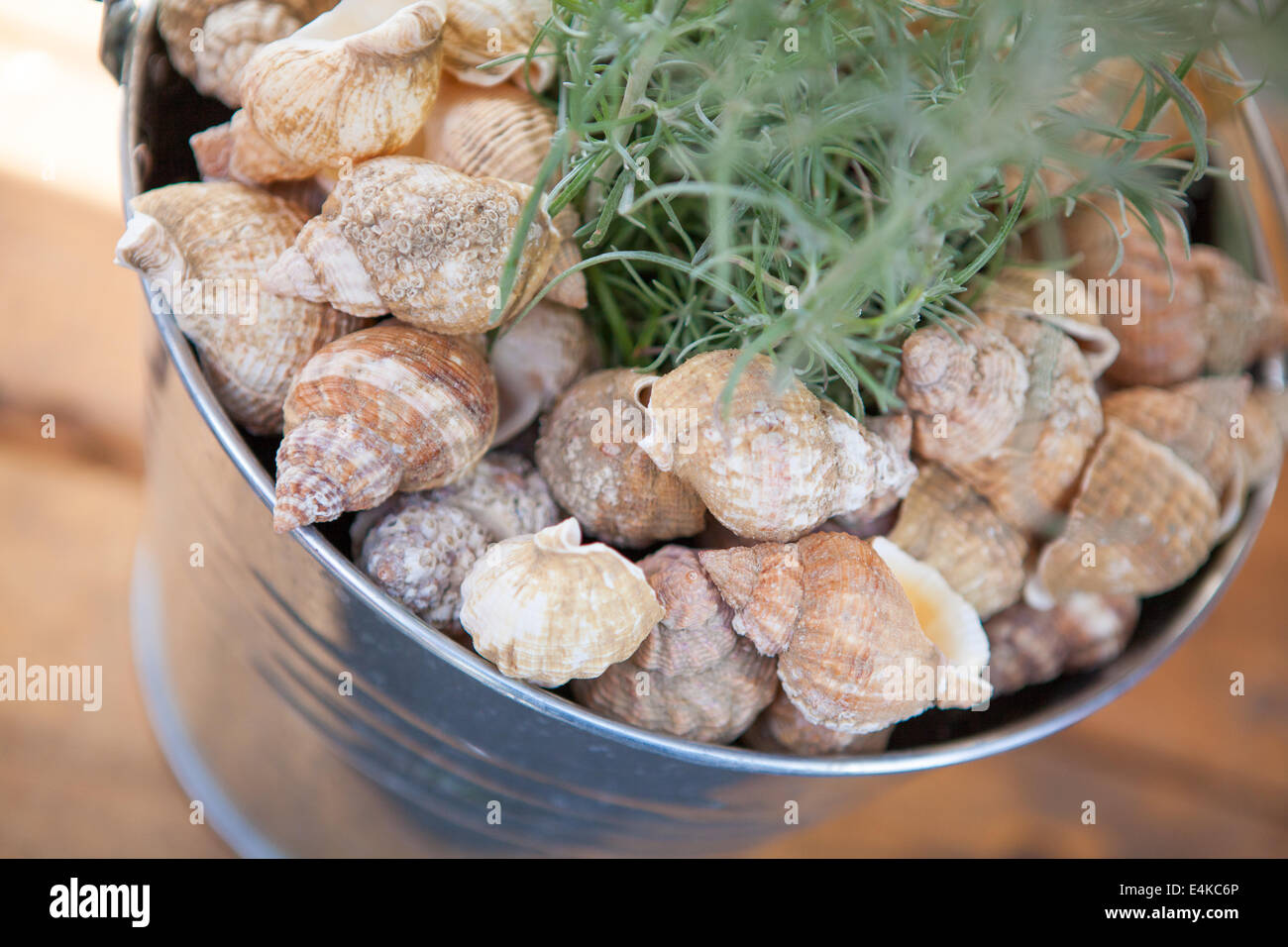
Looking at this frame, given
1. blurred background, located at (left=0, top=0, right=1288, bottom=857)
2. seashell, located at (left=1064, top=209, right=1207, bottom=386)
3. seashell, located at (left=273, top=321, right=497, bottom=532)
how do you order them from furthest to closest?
1. blurred background, located at (left=0, top=0, right=1288, bottom=857)
2. seashell, located at (left=1064, top=209, right=1207, bottom=386)
3. seashell, located at (left=273, top=321, right=497, bottom=532)

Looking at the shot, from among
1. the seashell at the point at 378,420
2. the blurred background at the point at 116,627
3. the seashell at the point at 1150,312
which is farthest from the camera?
the blurred background at the point at 116,627

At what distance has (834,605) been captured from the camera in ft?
0.96

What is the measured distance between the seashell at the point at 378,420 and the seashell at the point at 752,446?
6 cm

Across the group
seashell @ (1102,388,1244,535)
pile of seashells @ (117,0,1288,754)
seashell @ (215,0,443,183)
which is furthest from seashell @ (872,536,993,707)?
seashell @ (215,0,443,183)

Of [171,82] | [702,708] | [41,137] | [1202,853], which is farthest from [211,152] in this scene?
[1202,853]

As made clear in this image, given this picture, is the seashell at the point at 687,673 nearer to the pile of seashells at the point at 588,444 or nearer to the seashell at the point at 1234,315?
the pile of seashells at the point at 588,444

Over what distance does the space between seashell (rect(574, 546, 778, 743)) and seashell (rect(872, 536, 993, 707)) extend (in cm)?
6

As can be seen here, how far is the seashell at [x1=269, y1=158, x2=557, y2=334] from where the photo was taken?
285 mm

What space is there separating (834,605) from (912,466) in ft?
0.21

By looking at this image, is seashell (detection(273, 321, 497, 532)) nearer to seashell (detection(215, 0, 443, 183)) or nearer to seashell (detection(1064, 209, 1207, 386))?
seashell (detection(215, 0, 443, 183))

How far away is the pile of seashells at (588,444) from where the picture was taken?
0.28 metres

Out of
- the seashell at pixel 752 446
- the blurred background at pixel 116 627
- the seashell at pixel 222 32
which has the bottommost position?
the blurred background at pixel 116 627

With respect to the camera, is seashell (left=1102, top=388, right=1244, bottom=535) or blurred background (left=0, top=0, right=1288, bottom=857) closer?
seashell (left=1102, top=388, right=1244, bottom=535)

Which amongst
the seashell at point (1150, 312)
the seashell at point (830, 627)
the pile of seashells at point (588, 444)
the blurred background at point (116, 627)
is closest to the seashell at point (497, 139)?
the pile of seashells at point (588, 444)
